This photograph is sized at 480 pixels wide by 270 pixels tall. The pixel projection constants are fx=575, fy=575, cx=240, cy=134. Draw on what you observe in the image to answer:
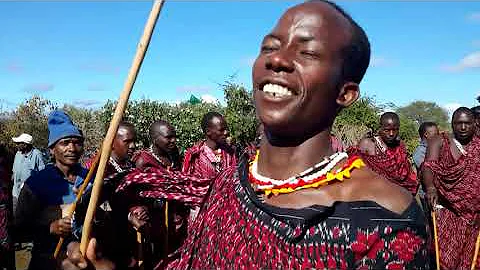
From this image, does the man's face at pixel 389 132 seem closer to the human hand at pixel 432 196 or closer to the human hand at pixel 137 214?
the human hand at pixel 432 196

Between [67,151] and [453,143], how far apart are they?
159 inches

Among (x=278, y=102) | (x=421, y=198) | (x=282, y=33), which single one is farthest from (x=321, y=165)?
(x=421, y=198)

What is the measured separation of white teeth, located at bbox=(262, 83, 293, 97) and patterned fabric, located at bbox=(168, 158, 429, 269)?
1.27ft

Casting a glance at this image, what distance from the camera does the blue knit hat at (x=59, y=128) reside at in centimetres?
431

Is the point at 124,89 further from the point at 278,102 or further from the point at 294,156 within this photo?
the point at 294,156

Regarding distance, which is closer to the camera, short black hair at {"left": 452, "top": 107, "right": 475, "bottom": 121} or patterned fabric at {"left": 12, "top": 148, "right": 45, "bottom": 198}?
short black hair at {"left": 452, "top": 107, "right": 475, "bottom": 121}

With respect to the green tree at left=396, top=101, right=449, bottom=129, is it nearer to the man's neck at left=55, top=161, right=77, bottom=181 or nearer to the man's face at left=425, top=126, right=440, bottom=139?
the man's face at left=425, top=126, right=440, bottom=139

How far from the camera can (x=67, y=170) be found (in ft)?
13.8

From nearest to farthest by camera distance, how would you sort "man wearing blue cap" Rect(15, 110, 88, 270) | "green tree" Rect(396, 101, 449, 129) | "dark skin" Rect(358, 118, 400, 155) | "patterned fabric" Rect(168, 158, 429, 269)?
1. "patterned fabric" Rect(168, 158, 429, 269)
2. "man wearing blue cap" Rect(15, 110, 88, 270)
3. "dark skin" Rect(358, 118, 400, 155)
4. "green tree" Rect(396, 101, 449, 129)

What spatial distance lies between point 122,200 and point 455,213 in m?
4.42

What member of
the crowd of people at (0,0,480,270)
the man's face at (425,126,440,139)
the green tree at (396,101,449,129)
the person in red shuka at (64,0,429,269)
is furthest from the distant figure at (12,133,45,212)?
the green tree at (396,101,449,129)

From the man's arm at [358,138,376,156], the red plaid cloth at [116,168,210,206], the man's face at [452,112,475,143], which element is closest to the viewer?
the red plaid cloth at [116,168,210,206]

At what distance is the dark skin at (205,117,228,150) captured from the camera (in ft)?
25.4

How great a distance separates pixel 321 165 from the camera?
2105 mm
